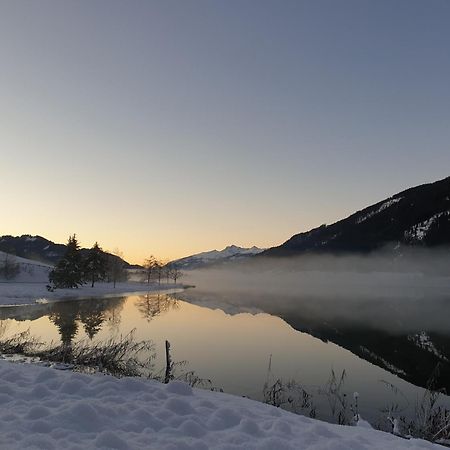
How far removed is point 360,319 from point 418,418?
38.2m

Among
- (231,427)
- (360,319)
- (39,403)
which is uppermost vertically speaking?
(39,403)

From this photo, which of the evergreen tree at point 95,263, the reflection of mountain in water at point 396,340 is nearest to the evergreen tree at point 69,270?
the evergreen tree at point 95,263

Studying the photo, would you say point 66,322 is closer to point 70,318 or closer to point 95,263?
point 70,318

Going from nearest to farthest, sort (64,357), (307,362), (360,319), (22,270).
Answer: (64,357), (307,362), (360,319), (22,270)

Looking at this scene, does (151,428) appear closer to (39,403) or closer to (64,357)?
(39,403)

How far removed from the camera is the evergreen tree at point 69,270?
87688 millimetres

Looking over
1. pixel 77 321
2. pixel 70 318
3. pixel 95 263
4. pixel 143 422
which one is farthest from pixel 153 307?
pixel 143 422

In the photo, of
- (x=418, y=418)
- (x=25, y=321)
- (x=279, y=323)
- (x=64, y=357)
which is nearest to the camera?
(x=418, y=418)

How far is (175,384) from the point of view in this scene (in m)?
10.1

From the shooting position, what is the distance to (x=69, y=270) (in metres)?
88.4

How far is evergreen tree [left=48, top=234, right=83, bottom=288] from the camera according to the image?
288 ft

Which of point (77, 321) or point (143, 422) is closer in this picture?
point (143, 422)

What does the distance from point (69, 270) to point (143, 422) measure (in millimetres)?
86828

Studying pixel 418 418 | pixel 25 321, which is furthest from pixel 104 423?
pixel 25 321
